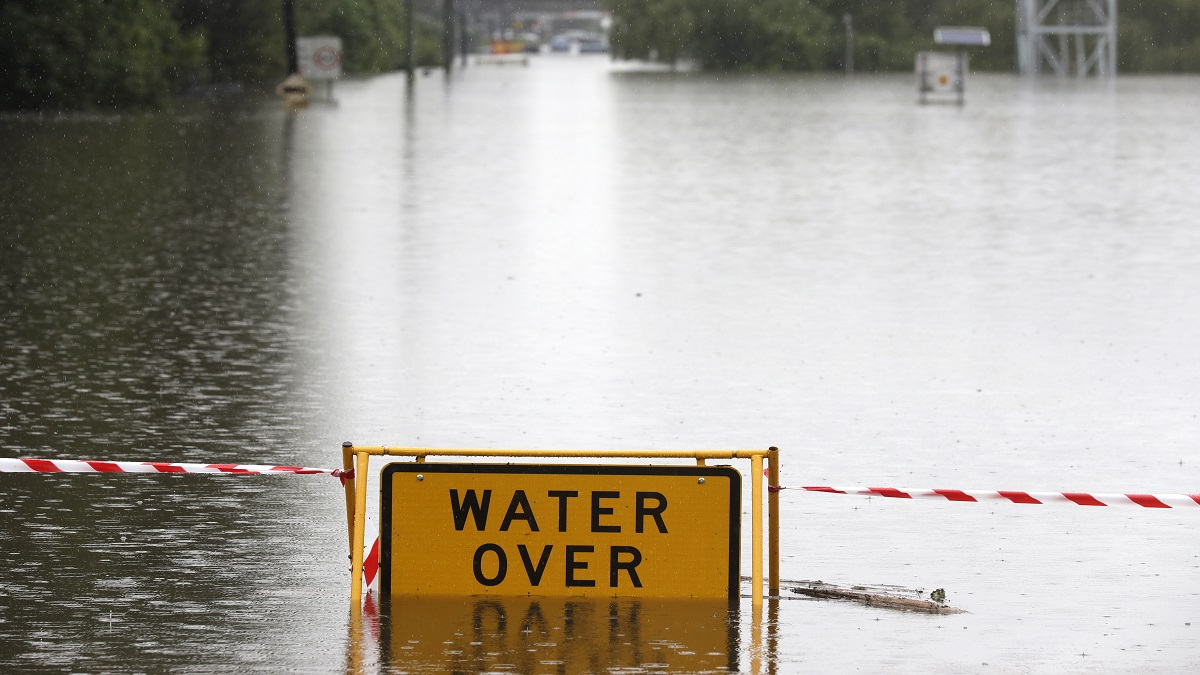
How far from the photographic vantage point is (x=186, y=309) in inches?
591

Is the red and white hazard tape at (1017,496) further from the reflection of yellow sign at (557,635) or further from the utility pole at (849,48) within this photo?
the utility pole at (849,48)

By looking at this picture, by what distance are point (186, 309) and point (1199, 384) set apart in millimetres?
7212

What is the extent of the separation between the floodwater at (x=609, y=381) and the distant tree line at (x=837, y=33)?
6912 cm

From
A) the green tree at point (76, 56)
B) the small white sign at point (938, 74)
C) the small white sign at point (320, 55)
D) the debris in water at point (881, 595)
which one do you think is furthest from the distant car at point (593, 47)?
the debris in water at point (881, 595)

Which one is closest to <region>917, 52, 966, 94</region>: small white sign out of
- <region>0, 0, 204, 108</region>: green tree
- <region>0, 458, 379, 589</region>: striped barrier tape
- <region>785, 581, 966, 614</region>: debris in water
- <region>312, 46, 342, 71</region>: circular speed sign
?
<region>312, 46, 342, 71</region>: circular speed sign

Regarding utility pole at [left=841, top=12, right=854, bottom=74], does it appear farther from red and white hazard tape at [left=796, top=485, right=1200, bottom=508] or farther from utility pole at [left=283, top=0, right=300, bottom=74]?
red and white hazard tape at [left=796, top=485, right=1200, bottom=508]

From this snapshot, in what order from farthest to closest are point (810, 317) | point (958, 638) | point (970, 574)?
point (810, 317), point (970, 574), point (958, 638)

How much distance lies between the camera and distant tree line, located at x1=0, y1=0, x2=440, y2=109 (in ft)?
146

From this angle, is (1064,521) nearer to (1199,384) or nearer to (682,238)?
(1199,384)

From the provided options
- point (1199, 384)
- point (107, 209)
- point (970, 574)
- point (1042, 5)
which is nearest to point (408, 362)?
point (1199, 384)

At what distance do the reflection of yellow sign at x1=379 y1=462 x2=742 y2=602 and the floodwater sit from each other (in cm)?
12

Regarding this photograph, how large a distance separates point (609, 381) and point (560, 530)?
17.1ft

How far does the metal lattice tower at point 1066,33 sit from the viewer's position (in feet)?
278

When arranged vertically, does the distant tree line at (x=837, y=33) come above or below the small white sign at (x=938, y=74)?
above
